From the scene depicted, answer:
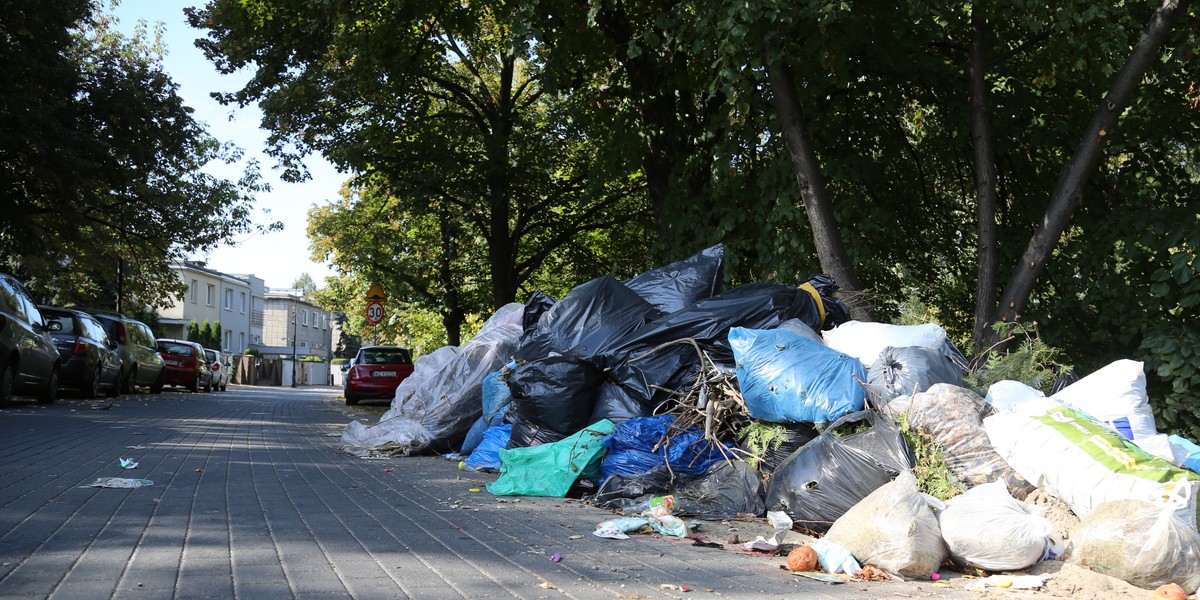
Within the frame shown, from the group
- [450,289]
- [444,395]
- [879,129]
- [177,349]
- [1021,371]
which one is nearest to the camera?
[1021,371]

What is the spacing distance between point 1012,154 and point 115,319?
59.6ft

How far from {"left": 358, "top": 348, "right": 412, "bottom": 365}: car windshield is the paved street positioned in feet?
50.0

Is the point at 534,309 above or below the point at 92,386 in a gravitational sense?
above

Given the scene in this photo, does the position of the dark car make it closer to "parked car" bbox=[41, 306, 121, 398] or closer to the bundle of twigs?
"parked car" bbox=[41, 306, 121, 398]

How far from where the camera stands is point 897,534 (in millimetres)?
4602

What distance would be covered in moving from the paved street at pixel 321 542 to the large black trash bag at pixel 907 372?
1255 millimetres

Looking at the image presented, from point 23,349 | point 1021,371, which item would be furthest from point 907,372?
point 23,349

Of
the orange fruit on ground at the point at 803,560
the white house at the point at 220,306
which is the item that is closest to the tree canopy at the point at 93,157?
the orange fruit on ground at the point at 803,560

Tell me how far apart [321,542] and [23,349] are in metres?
11.4

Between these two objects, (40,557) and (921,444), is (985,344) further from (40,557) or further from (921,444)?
(40,557)

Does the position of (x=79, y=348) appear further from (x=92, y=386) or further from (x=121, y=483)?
(x=121, y=483)

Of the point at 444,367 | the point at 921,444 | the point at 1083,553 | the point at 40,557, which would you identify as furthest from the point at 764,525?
the point at 444,367

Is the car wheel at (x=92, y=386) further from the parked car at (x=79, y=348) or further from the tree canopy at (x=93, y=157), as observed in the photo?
the tree canopy at (x=93, y=157)

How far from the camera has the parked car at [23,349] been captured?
13656 millimetres
